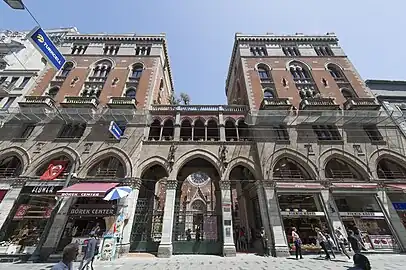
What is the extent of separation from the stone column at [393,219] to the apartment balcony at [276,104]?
1007 cm

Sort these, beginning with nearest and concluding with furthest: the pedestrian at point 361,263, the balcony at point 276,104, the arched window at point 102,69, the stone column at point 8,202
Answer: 1. the pedestrian at point 361,263
2. the stone column at point 8,202
3. the balcony at point 276,104
4. the arched window at point 102,69

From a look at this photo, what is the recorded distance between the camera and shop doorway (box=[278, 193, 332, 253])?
13993 millimetres

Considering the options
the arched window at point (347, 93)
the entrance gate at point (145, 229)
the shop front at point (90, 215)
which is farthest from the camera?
the arched window at point (347, 93)

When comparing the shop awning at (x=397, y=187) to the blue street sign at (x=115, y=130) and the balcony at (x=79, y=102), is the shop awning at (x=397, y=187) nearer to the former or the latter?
the blue street sign at (x=115, y=130)

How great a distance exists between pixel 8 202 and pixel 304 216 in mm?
22600

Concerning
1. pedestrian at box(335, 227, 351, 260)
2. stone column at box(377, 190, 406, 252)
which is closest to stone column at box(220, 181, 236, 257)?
pedestrian at box(335, 227, 351, 260)

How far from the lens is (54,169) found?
51.9ft

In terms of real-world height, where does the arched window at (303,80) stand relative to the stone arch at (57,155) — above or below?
above

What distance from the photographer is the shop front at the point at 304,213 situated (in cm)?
1406

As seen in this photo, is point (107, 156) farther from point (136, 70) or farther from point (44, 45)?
point (136, 70)

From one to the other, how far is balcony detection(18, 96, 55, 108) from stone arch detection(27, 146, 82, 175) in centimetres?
498

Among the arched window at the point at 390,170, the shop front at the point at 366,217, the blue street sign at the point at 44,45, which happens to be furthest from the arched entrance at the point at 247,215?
the blue street sign at the point at 44,45

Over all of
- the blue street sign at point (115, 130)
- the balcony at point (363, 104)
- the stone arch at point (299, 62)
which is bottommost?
the blue street sign at point (115, 130)

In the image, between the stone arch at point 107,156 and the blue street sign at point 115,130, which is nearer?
the blue street sign at point 115,130
